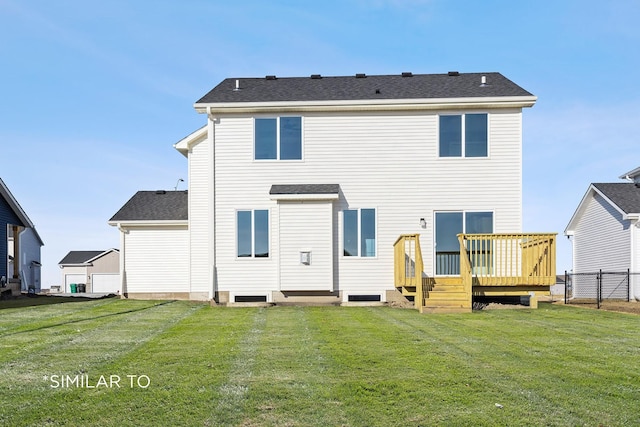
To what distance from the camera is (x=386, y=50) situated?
16844 millimetres

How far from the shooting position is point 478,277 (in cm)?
1246

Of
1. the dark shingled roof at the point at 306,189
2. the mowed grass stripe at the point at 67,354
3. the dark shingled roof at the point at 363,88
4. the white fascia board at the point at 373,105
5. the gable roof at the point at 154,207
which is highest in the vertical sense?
the dark shingled roof at the point at 363,88

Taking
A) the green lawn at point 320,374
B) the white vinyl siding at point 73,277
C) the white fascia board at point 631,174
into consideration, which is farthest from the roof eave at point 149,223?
the white vinyl siding at point 73,277

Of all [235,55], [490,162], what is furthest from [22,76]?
[490,162]

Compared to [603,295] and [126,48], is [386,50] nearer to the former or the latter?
[126,48]

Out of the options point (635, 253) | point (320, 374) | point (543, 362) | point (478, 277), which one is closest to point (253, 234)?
point (478, 277)

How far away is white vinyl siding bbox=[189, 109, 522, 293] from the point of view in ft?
46.9

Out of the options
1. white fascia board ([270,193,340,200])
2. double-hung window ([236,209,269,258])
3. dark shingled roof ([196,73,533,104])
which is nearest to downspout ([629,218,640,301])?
dark shingled roof ([196,73,533,104])

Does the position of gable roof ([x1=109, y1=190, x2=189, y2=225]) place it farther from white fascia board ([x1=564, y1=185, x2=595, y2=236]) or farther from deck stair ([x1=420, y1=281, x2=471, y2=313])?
white fascia board ([x1=564, y1=185, x2=595, y2=236])

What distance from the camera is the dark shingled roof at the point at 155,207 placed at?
17406mm

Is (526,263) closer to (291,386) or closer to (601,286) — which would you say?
(601,286)

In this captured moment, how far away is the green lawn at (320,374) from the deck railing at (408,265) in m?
2.36

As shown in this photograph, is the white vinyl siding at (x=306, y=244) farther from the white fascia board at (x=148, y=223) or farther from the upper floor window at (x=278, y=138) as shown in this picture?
the white fascia board at (x=148, y=223)

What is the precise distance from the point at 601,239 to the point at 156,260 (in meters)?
17.9
